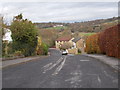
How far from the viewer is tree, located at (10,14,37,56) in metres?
40.6

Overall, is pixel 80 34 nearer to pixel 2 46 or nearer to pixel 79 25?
pixel 79 25

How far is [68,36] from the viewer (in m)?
142

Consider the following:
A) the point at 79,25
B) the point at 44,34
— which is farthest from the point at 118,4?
the point at 79,25

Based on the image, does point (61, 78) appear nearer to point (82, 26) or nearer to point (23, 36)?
point (23, 36)

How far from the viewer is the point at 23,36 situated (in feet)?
136

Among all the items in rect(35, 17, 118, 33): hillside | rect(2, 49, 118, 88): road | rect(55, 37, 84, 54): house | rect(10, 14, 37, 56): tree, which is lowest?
rect(55, 37, 84, 54): house

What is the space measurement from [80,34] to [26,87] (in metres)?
118

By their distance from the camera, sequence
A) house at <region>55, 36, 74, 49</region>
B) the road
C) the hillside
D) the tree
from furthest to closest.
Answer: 1. house at <region>55, 36, 74, 49</region>
2. the hillside
3. the tree
4. the road

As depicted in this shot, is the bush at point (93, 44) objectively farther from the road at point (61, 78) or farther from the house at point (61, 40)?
the house at point (61, 40)

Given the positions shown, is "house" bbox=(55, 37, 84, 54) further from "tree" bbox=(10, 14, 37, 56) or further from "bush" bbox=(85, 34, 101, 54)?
"tree" bbox=(10, 14, 37, 56)

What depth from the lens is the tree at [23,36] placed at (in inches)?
1600

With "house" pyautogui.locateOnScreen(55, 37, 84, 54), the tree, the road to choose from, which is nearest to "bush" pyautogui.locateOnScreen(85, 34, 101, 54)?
the tree

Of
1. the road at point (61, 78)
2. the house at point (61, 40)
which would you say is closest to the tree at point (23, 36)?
the road at point (61, 78)

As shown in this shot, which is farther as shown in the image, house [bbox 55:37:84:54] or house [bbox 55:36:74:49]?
house [bbox 55:36:74:49]
